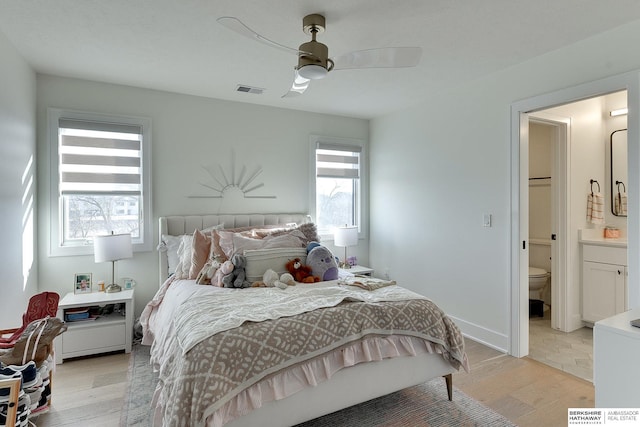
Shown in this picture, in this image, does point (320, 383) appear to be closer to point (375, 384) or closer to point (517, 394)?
point (375, 384)

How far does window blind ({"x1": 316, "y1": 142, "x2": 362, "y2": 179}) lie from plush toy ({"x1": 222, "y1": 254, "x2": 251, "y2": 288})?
202 centimetres

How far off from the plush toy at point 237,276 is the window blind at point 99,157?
1537mm

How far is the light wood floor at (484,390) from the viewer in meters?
2.12

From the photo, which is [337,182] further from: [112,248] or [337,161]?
[112,248]

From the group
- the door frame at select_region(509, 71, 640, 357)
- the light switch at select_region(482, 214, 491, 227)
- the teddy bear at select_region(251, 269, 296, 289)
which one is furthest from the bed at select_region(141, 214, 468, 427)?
the light switch at select_region(482, 214, 491, 227)

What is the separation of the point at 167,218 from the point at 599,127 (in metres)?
4.74

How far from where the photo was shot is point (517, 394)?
2.37 meters

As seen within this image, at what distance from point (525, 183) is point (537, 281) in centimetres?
163

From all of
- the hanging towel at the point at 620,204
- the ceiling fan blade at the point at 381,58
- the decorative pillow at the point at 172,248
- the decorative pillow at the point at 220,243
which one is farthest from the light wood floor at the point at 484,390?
the ceiling fan blade at the point at 381,58

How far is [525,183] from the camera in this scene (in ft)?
9.66

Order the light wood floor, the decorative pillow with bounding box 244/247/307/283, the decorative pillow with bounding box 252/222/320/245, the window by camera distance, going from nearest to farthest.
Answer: the light wood floor → the decorative pillow with bounding box 244/247/307/283 → the decorative pillow with bounding box 252/222/320/245 → the window

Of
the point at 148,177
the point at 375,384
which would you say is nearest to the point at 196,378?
the point at 375,384

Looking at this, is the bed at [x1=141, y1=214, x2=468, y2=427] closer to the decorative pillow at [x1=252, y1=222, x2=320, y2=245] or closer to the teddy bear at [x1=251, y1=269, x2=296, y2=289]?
the teddy bear at [x1=251, y1=269, x2=296, y2=289]

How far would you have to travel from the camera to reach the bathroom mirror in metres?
3.58
